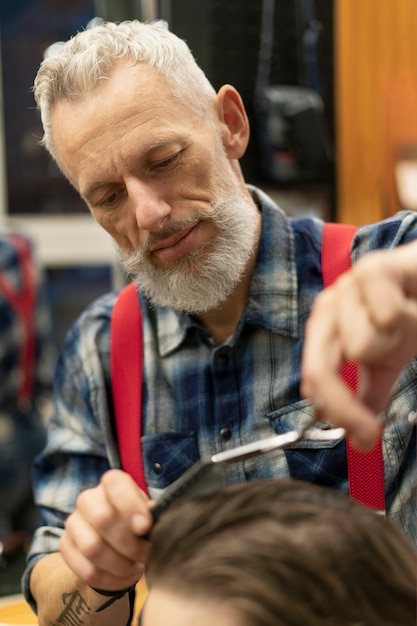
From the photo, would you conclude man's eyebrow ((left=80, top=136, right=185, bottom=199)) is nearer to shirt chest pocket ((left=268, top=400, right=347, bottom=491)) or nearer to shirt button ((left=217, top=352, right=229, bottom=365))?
shirt button ((left=217, top=352, right=229, bottom=365))

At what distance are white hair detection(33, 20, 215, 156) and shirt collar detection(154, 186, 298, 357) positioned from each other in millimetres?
244

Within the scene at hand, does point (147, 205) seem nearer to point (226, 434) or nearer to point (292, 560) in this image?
point (226, 434)

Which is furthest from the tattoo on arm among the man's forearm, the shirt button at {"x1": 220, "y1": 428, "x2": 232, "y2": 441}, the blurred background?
the blurred background

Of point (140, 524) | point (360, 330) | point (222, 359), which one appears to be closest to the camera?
point (360, 330)

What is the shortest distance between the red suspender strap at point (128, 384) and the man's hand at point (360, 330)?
0.87 meters

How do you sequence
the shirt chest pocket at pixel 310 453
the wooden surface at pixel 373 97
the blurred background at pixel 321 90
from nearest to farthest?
the shirt chest pocket at pixel 310 453 → the blurred background at pixel 321 90 → the wooden surface at pixel 373 97

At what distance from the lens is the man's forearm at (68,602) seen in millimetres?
1378

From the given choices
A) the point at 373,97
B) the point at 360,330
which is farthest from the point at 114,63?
the point at 373,97

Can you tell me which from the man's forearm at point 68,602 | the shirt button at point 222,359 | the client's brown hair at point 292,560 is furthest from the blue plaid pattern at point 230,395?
the client's brown hair at point 292,560

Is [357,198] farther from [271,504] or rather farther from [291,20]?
[271,504]

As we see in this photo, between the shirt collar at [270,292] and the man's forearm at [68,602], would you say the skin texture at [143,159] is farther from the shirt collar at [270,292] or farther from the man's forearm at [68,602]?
the man's forearm at [68,602]

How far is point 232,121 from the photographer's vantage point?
1.63 meters

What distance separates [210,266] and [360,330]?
759mm

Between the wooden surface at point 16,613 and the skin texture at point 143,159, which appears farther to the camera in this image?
the wooden surface at point 16,613
